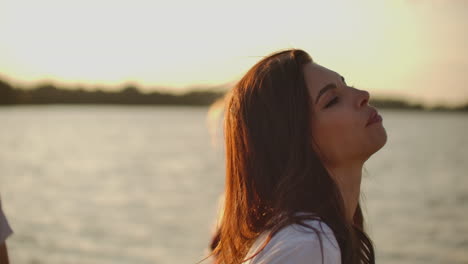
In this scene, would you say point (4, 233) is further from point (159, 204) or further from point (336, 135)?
point (159, 204)

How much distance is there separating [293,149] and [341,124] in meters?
0.19

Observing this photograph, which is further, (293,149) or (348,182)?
(348,182)

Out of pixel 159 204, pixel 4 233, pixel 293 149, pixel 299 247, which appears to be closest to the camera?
pixel 299 247

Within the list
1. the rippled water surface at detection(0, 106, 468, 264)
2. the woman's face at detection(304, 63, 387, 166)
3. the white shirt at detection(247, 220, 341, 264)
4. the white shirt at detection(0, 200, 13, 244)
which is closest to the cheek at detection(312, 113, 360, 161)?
the woman's face at detection(304, 63, 387, 166)

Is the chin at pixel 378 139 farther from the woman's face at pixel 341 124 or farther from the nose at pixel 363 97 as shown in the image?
the nose at pixel 363 97

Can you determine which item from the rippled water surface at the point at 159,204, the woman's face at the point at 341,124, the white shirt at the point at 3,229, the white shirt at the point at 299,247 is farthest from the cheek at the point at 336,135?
the white shirt at the point at 3,229

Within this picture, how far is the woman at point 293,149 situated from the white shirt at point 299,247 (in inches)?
5.8

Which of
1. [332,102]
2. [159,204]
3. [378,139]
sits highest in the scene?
[332,102]

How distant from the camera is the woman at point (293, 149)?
229 centimetres

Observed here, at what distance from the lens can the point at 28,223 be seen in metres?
17.5

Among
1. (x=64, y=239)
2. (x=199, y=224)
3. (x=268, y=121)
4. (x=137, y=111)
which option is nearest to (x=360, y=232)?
(x=268, y=121)

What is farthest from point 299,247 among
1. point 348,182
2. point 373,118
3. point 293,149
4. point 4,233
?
point 4,233

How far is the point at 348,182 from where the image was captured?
2.46 meters

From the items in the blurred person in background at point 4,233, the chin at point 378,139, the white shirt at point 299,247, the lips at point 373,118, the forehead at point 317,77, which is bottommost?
the blurred person in background at point 4,233
